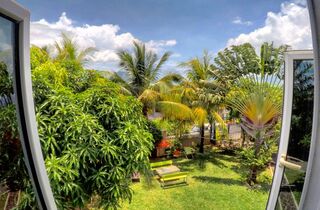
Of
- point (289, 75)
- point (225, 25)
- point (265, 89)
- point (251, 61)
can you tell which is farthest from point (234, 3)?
point (289, 75)

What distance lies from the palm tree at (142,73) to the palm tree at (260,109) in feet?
7.40

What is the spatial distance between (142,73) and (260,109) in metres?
3.30


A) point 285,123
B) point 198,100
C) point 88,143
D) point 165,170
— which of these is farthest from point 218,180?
point 285,123

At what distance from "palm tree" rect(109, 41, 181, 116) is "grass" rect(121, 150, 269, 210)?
210cm

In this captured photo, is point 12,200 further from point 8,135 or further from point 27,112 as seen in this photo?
point 27,112

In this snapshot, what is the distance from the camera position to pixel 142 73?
663 cm

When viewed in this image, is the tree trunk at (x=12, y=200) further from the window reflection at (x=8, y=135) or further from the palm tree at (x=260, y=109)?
the palm tree at (x=260, y=109)

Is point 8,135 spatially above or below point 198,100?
below

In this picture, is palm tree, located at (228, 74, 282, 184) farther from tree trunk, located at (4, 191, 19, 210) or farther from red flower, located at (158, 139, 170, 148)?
tree trunk, located at (4, 191, 19, 210)

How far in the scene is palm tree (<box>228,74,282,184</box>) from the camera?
4.52 meters

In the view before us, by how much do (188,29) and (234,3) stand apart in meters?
2.97

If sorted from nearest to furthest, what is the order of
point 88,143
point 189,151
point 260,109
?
1. point 88,143
2. point 260,109
3. point 189,151

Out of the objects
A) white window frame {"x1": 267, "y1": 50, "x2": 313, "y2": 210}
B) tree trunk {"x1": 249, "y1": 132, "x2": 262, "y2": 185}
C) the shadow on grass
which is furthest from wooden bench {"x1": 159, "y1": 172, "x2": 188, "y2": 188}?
white window frame {"x1": 267, "y1": 50, "x2": 313, "y2": 210}

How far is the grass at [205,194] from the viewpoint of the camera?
4.29 m
